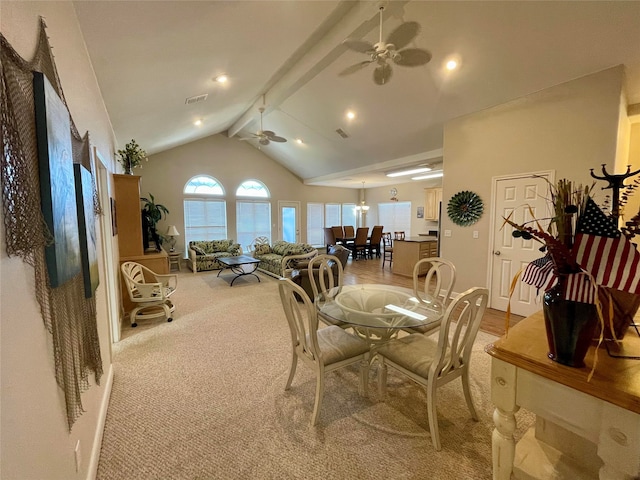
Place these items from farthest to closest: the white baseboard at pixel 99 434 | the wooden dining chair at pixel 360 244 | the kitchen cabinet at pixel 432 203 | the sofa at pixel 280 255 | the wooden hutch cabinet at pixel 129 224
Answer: the wooden dining chair at pixel 360 244 < the kitchen cabinet at pixel 432 203 < the sofa at pixel 280 255 < the wooden hutch cabinet at pixel 129 224 < the white baseboard at pixel 99 434

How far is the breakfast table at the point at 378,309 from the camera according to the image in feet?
6.78

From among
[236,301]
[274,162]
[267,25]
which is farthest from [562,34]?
[274,162]

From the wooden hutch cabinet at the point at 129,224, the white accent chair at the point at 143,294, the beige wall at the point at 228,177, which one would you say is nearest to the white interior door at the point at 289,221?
the beige wall at the point at 228,177

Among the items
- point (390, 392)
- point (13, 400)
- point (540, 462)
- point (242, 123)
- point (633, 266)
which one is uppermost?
point (242, 123)

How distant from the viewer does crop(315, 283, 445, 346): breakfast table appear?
207 centimetres

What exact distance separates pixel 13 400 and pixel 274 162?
29.5 ft

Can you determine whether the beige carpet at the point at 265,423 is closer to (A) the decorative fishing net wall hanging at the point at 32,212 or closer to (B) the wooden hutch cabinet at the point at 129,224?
(A) the decorative fishing net wall hanging at the point at 32,212

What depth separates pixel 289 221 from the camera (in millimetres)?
9805

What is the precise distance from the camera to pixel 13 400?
767 millimetres

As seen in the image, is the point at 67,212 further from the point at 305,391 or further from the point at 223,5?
the point at 223,5

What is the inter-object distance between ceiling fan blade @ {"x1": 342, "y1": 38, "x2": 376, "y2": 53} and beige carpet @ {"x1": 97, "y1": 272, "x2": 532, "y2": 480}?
2.96 metres

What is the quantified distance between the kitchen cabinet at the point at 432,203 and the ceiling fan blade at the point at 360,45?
21.9 ft

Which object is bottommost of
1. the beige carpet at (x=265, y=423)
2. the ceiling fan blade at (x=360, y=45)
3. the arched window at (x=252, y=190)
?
the beige carpet at (x=265, y=423)

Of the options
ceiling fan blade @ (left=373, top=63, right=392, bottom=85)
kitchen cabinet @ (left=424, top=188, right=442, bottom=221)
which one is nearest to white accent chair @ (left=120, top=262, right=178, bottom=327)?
ceiling fan blade @ (left=373, top=63, right=392, bottom=85)
